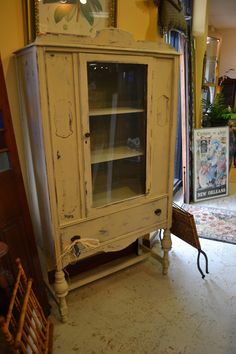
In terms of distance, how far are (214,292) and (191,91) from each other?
2.07 metres

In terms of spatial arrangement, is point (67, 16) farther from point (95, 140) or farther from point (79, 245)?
point (79, 245)

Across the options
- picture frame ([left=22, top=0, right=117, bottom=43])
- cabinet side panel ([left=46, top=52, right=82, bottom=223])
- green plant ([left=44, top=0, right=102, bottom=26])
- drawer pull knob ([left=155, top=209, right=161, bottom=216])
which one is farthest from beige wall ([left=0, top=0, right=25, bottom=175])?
drawer pull knob ([left=155, top=209, right=161, bottom=216])

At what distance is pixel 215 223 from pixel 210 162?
2.68 ft

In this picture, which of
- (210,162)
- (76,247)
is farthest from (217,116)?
(76,247)

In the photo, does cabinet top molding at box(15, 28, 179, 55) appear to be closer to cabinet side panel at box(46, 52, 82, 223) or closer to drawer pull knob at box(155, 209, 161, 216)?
cabinet side panel at box(46, 52, 82, 223)

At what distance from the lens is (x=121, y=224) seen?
5.64ft

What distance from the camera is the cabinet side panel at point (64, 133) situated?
4.20 feet

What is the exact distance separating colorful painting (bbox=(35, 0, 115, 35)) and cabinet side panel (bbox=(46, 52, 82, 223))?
36cm

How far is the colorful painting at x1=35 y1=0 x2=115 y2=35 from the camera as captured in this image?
1474 mm

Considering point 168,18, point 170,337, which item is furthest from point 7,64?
point 170,337

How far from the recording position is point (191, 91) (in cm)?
304

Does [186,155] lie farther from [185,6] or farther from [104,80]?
[104,80]

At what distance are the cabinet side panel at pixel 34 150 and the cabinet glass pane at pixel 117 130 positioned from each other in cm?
28

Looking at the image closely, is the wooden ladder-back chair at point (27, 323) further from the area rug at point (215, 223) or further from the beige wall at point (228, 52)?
the beige wall at point (228, 52)
